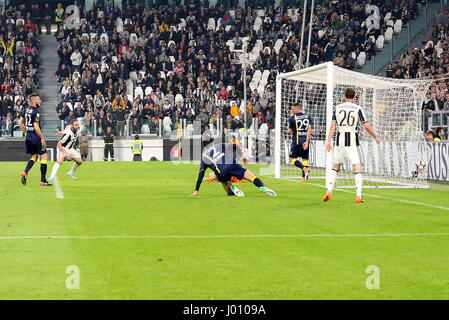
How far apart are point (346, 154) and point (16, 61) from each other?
3234 centimetres

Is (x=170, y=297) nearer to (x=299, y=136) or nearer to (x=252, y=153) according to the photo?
(x=299, y=136)

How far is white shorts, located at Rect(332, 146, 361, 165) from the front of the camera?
15.7m

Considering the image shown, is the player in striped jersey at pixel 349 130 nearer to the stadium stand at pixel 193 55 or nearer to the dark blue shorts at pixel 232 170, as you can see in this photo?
the dark blue shorts at pixel 232 170

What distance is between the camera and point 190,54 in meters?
44.9

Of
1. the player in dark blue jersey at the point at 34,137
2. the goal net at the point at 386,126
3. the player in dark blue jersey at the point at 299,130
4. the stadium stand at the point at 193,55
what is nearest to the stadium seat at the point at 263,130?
the stadium stand at the point at 193,55

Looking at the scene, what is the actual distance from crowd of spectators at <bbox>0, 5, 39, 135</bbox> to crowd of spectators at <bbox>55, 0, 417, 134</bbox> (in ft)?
5.72

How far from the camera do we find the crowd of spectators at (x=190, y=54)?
4062 centimetres

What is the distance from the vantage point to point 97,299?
21.5 feet

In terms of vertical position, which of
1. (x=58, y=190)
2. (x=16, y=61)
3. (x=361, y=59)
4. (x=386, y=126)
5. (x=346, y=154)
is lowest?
(x=58, y=190)

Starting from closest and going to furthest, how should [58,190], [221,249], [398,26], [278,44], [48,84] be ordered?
1. [221,249]
2. [58,190]
3. [48,84]
4. [398,26]
5. [278,44]

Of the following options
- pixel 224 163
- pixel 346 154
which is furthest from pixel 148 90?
pixel 346 154

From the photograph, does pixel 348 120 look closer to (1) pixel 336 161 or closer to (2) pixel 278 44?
(1) pixel 336 161

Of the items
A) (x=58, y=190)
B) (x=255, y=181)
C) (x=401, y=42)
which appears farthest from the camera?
(x=401, y=42)

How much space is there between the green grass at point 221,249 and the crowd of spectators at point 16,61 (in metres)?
24.2
